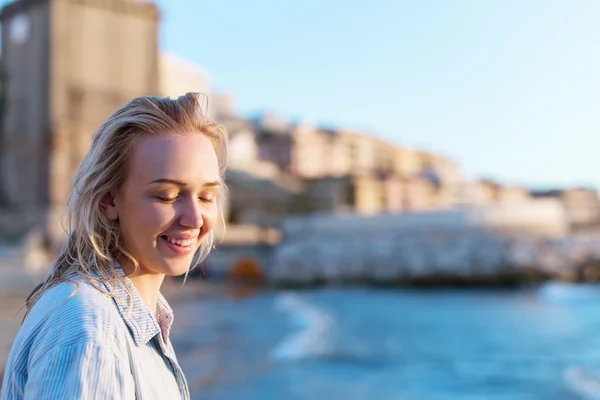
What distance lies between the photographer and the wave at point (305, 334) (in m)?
10.1

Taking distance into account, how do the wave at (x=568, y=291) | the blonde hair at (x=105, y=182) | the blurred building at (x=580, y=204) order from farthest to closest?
the blurred building at (x=580, y=204) < the wave at (x=568, y=291) < the blonde hair at (x=105, y=182)

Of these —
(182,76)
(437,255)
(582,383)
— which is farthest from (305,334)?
(182,76)

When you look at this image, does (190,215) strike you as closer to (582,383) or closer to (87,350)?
(87,350)

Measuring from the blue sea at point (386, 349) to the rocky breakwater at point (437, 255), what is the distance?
13.7ft

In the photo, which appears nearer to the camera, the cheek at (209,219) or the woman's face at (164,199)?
the woman's face at (164,199)

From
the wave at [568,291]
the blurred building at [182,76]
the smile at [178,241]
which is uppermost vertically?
the blurred building at [182,76]

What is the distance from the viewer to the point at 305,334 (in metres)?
12.1

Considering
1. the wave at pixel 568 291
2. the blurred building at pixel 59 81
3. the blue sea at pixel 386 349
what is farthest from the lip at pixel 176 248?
the blurred building at pixel 59 81

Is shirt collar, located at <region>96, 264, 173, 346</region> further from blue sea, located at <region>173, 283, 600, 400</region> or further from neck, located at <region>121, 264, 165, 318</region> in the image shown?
blue sea, located at <region>173, 283, 600, 400</region>

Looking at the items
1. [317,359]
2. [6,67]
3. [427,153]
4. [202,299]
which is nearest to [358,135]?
[427,153]

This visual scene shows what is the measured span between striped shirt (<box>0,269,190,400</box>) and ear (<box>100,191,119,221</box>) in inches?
5.2

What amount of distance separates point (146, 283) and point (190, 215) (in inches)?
6.4

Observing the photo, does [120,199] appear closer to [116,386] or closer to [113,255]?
[113,255]

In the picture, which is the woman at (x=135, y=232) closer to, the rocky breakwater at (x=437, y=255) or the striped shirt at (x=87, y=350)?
the striped shirt at (x=87, y=350)
